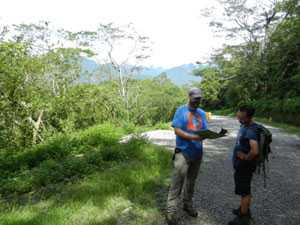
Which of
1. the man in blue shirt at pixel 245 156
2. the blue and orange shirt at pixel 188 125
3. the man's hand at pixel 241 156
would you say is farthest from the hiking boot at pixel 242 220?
the blue and orange shirt at pixel 188 125

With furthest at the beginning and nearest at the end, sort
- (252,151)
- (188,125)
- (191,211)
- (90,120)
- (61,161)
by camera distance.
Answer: (90,120) < (61,161) < (191,211) < (188,125) < (252,151)

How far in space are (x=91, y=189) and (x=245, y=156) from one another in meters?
2.88

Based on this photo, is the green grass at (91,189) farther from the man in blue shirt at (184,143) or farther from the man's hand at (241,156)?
the man's hand at (241,156)

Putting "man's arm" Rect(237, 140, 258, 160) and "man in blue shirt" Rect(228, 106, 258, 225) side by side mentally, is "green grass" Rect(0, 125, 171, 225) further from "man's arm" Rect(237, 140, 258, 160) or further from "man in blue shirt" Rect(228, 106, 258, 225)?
"man's arm" Rect(237, 140, 258, 160)

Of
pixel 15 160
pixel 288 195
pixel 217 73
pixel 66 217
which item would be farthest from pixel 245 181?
pixel 217 73

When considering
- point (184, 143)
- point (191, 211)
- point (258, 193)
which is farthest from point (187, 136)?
point (258, 193)

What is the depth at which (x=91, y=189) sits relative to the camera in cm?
485

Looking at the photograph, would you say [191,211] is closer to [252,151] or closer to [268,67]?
[252,151]

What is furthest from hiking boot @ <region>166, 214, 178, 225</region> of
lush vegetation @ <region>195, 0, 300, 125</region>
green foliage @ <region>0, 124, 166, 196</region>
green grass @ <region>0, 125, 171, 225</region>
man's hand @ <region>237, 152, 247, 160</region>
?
lush vegetation @ <region>195, 0, 300, 125</region>

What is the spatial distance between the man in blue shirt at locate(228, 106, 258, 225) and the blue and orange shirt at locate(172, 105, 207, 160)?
466 millimetres

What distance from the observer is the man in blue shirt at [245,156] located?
3.14 m

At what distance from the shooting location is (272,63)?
2320 centimetres

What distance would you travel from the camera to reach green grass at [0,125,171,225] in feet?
12.6

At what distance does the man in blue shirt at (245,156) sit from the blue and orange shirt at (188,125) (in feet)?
1.53
